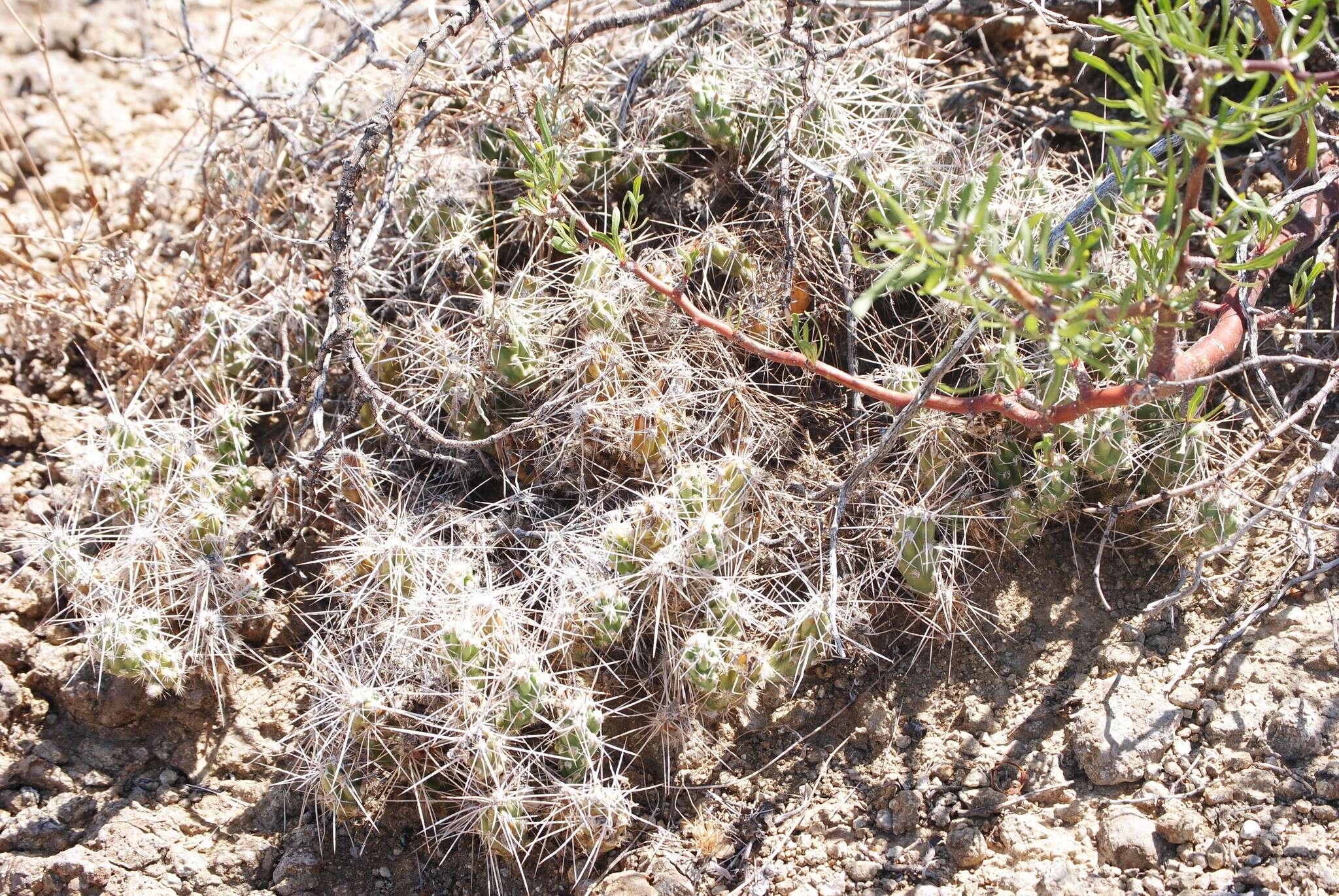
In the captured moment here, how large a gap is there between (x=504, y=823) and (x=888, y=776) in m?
0.95

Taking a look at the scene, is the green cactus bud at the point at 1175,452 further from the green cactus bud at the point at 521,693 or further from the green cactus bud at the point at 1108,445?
the green cactus bud at the point at 521,693

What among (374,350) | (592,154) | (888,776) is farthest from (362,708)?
(592,154)

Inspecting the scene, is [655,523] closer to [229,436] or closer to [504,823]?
[504,823]

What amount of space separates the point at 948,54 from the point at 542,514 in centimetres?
226

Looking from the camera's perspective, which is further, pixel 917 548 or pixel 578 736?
pixel 917 548

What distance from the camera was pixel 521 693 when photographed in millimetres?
2469

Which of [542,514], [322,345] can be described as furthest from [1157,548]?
[322,345]

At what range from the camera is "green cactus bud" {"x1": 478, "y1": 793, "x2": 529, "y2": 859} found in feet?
7.91

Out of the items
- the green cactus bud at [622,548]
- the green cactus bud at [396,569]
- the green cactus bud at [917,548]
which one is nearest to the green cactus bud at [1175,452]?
the green cactus bud at [917,548]

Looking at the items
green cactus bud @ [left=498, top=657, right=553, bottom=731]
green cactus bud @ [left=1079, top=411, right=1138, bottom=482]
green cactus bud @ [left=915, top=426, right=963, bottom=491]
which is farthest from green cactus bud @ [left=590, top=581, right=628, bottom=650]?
green cactus bud @ [left=1079, top=411, right=1138, bottom=482]

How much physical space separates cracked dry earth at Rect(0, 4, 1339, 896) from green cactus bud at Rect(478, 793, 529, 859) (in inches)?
7.3

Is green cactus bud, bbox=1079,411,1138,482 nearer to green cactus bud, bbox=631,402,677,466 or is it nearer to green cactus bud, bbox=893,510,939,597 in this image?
green cactus bud, bbox=893,510,939,597

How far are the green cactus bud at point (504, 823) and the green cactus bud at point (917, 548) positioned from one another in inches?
43.3

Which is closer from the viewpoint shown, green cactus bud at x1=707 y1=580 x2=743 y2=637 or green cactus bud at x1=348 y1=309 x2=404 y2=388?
green cactus bud at x1=707 y1=580 x2=743 y2=637
